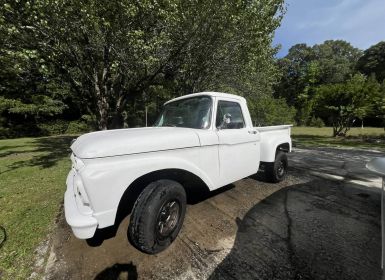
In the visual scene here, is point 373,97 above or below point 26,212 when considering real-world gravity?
above

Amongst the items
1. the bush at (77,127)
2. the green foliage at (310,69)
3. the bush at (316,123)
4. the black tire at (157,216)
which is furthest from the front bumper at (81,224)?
the bush at (316,123)

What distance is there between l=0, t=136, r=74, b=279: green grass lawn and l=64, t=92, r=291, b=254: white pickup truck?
0.89 meters

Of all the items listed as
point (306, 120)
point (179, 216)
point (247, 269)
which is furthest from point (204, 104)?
point (306, 120)

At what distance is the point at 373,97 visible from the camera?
57.0 ft

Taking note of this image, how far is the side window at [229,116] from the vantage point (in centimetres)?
386

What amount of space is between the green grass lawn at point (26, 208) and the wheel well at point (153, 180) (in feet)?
4.13

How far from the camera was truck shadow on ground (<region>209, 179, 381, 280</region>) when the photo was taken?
8.52ft

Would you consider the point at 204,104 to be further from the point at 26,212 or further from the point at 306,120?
the point at 306,120

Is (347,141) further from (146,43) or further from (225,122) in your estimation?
(225,122)

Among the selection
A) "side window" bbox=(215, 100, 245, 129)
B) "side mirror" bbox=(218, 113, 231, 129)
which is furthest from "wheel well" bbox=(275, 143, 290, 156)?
"side mirror" bbox=(218, 113, 231, 129)

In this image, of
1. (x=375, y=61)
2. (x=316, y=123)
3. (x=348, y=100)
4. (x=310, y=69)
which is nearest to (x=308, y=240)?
(x=348, y=100)

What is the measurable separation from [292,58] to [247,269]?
69842mm

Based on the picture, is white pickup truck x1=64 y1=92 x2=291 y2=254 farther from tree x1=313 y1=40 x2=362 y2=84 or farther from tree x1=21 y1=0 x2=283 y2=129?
tree x1=313 y1=40 x2=362 y2=84

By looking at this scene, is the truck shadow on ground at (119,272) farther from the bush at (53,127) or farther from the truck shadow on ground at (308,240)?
the bush at (53,127)
